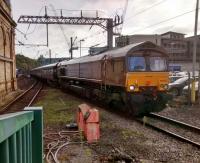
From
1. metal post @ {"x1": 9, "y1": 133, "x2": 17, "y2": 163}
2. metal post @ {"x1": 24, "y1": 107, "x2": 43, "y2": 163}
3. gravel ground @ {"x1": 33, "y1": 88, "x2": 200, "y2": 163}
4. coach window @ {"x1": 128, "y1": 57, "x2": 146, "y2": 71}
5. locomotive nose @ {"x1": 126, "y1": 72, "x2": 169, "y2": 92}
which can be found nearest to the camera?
metal post @ {"x1": 9, "y1": 133, "x2": 17, "y2": 163}

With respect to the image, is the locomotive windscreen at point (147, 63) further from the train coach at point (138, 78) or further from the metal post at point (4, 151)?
the metal post at point (4, 151)

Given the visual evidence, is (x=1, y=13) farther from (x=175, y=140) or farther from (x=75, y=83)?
(x=175, y=140)

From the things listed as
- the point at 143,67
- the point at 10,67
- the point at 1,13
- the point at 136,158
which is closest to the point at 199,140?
the point at 136,158

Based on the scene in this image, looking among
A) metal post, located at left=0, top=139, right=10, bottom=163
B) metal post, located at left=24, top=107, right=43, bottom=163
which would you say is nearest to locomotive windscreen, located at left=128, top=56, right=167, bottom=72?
metal post, located at left=24, top=107, right=43, bottom=163

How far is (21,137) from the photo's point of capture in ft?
8.28

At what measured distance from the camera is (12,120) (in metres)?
2.17

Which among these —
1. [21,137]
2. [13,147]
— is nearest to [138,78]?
[21,137]

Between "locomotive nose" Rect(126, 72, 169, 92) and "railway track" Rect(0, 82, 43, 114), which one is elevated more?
"locomotive nose" Rect(126, 72, 169, 92)

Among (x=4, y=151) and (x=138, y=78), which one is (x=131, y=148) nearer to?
(x=138, y=78)

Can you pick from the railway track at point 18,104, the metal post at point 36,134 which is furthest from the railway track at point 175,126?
the railway track at point 18,104

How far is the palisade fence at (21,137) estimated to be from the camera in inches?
79.8

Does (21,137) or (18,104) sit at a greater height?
(21,137)

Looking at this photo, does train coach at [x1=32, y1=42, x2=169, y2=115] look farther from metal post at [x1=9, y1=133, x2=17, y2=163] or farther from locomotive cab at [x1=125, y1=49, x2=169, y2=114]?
metal post at [x1=9, y1=133, x2=17, y2=163]

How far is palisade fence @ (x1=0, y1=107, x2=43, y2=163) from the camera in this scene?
6.65 ft
